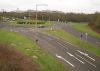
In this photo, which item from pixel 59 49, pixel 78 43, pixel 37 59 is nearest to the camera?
pixel 37 59

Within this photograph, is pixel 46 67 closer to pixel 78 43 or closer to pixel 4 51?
pixel 4 51

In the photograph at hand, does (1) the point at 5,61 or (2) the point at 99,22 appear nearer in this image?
(1) the point at 5,61

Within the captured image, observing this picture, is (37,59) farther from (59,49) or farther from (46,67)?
(59,49)

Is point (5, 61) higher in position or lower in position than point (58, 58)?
higher

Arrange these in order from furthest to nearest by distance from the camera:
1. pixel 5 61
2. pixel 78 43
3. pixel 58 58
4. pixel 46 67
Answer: pixel 78 43 < pixel 58 58 < pixel 46 67 < pixel 5 61

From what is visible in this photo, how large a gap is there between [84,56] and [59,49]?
24.6ft

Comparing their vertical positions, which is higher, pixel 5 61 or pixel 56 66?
pixel 5 61

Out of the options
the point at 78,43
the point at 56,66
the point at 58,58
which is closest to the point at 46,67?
the point at 56,66

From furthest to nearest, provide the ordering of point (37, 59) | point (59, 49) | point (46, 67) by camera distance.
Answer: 1. point (59, 49)
2. point (37, 59)
3. point (46, 67)


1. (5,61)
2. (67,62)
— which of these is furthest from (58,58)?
(5,61)

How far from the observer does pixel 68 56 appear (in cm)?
4878

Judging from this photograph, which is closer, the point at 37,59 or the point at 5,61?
the point at 5,61

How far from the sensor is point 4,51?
1551 inches

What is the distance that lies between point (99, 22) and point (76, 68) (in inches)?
2465
